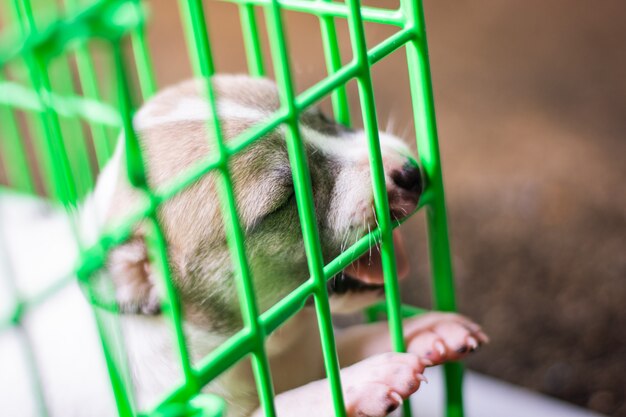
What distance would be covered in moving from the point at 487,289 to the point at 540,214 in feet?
0.79

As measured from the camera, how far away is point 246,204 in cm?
93

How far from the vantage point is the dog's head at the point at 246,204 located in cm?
93

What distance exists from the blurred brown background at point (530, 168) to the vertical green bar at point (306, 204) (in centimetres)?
86

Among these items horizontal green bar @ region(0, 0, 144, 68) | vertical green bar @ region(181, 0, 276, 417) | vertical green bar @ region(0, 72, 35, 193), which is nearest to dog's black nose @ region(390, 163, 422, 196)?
vertical green bar @ region(181, 0, 276, 417)

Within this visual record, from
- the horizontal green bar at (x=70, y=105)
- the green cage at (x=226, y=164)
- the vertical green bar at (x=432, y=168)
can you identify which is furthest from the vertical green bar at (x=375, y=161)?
the horizontal green bar at (x=70, y=105)

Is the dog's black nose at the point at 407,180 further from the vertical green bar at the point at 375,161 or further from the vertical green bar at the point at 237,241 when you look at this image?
the vertical green bar at the point at 237,241

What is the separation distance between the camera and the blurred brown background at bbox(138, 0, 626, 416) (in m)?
1.58

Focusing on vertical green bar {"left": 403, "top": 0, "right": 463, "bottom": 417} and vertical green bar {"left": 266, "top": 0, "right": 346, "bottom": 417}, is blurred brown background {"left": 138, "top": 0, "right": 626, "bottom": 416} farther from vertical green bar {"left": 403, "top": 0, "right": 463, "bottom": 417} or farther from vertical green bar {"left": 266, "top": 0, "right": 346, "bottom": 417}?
vertical green bar {"left": 266, "top": 0, "right": 346, "bottom": 417}

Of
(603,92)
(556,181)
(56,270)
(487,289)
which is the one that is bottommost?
(487,289)

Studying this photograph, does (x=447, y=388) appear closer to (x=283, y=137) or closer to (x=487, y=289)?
(x=283, y=137)

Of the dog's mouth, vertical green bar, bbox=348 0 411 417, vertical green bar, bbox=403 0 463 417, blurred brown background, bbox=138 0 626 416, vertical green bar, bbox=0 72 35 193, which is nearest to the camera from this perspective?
vertical green bar, bbox=348 0 411 417

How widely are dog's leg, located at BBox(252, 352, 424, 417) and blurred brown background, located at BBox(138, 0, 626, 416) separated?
76cm

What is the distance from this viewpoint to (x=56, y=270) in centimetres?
116

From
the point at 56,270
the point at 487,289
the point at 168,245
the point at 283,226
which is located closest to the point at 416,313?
the point at 283,226
